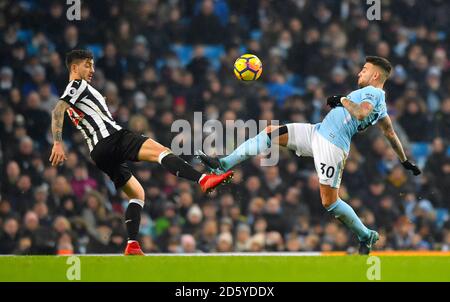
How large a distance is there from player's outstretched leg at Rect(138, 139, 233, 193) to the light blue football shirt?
133 cm

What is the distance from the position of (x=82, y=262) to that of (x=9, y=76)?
25.5 ft

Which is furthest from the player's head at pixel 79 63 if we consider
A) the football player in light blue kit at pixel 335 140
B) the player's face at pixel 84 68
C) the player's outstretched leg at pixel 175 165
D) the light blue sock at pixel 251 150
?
the light blue sock at pixel 251 150

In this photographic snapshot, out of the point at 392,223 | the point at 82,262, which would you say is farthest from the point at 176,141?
the point at 82,262

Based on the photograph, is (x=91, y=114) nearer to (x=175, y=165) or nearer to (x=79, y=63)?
(x=79, y=63)

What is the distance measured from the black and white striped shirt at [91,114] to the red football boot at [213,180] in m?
1.16

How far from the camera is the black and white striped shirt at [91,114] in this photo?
9930mm

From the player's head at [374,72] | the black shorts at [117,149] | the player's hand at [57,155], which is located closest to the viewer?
the player's hand at [57,155]

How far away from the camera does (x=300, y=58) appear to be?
1823cm

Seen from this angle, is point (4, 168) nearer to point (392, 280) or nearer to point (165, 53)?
point (165, 53)

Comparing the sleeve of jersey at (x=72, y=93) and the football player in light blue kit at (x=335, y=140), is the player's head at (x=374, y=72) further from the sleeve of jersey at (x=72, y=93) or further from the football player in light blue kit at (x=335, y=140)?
the sleeve of jersey at (x=72, y=93)

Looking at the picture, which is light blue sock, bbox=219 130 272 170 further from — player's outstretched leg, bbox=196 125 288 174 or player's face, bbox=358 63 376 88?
player's face, bbox=358 63 376 88

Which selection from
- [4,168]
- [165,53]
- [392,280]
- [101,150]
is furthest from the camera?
[165,53]

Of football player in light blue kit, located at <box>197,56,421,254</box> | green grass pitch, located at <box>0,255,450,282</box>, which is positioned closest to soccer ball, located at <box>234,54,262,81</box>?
football player in light blue kit, located at <box>197,56,421,254</box>

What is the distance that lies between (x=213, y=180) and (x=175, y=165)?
545mm
